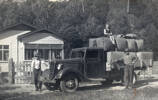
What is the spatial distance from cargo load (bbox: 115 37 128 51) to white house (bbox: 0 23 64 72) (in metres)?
12.2

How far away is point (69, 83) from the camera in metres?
14.7

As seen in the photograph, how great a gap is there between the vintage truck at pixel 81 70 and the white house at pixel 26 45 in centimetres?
1278

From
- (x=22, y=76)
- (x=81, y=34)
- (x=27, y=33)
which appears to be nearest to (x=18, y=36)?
(x=27, y=33)

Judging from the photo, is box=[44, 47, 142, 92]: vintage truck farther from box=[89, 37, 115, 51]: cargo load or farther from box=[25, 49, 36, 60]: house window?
box=[25, 49, 36, 60]: house window

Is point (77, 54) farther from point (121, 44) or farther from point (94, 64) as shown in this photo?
point (121, 44)

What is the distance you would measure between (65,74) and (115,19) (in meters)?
28.0

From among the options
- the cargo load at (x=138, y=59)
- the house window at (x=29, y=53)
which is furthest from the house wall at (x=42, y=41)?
the cargo load at (x=138, y=59)

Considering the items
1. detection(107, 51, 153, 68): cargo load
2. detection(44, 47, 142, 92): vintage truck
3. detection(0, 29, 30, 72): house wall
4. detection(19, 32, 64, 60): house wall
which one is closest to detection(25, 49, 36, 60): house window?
detection(19, 32, 64, 60): house wall

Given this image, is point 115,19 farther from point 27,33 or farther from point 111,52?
point 111,52

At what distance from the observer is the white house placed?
94.7 feet

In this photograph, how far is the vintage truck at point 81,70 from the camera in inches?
576

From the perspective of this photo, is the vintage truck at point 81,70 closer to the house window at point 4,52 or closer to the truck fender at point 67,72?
the truck fender at point 67,72

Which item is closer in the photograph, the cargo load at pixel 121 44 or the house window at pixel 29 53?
the cargo load at pixel 121 44

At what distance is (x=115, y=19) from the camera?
4156cm
